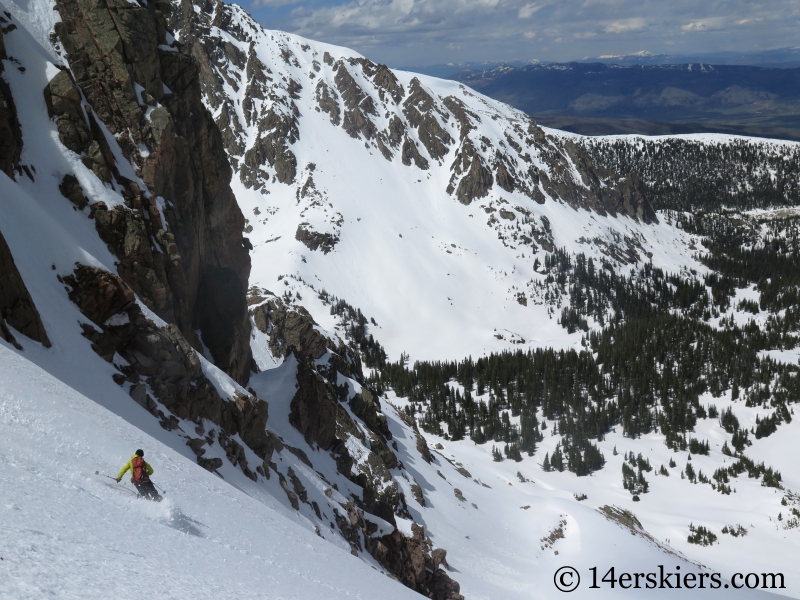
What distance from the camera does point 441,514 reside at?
43969 mm

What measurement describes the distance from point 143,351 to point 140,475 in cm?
1130

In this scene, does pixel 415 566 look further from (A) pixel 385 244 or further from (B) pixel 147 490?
(A) pixel 385 244

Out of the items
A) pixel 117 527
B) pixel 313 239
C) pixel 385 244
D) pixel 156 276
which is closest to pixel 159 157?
pixel 156 276

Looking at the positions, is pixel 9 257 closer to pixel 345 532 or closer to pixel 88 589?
pixel 88 589

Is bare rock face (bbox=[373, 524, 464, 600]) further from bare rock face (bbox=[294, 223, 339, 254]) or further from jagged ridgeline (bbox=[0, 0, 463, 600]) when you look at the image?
bare rock face (bbox=[294, 223, 339, 254])

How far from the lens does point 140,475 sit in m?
13.9

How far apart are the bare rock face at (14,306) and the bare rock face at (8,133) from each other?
772cm

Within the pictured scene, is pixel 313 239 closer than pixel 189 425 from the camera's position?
No

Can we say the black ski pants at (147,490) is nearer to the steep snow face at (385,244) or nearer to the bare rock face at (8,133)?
the bare rock face at (8,133)

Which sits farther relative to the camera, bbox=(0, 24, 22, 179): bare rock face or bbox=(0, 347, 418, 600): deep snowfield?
bbox=(0, 24, 22, 179): bare rock face

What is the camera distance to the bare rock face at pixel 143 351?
2267 centimetres

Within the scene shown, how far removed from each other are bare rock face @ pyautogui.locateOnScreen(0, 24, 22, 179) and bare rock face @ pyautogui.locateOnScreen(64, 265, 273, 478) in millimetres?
5949

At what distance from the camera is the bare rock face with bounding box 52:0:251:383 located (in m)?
28.0

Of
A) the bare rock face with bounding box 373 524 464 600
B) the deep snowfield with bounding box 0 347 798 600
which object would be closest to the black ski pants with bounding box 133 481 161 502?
the deep snowfield with bounding box 0 347 798 600
